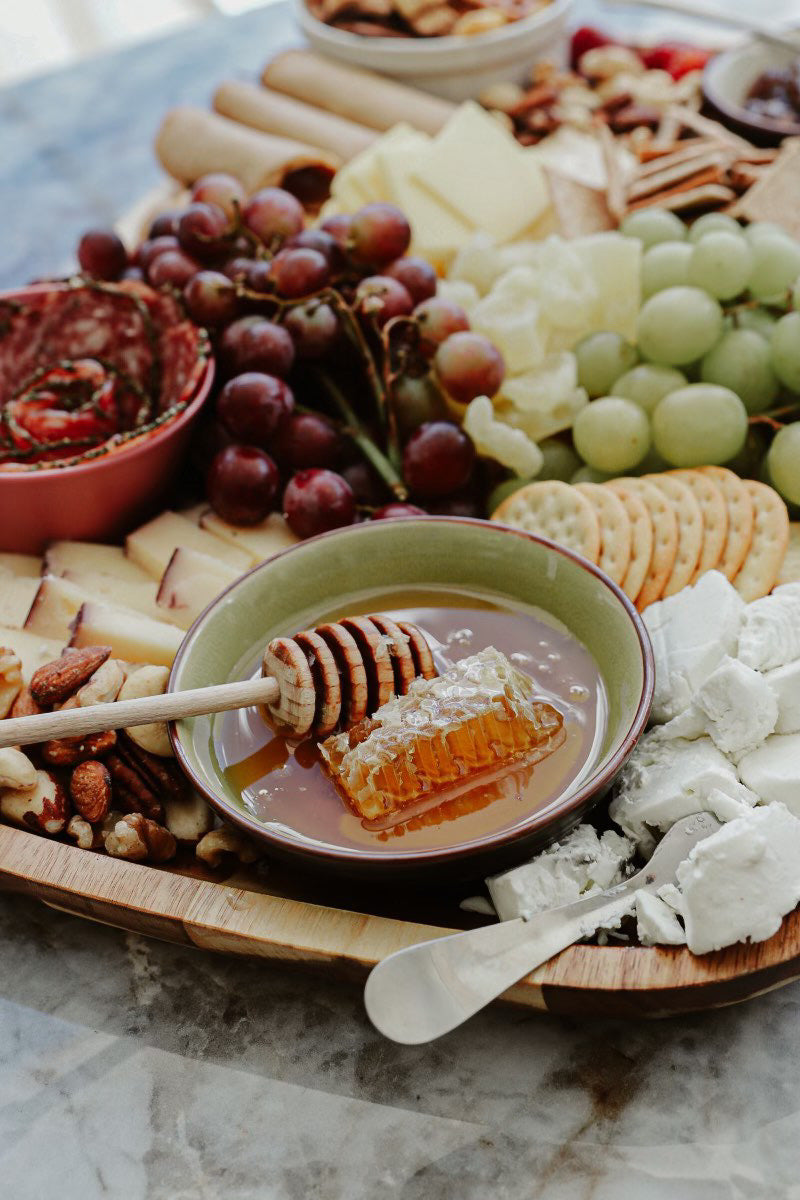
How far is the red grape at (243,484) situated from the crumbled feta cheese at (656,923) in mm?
648

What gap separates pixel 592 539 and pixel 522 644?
0.16 m

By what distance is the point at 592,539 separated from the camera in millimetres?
1111

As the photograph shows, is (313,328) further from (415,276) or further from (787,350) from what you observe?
(787,350)

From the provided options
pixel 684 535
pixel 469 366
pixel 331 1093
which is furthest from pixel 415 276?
pixel 331 1093

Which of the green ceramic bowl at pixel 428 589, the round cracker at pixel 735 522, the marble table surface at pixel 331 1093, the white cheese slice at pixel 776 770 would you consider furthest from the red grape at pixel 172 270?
the white cheese slice at pixel 776 770

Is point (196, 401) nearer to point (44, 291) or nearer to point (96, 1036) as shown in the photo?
point (44, 291)

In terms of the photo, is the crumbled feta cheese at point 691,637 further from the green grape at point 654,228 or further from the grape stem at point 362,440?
the green grape at point 654,228

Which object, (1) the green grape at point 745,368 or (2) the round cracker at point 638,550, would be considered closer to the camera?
(2) the round cracker at point 638,550

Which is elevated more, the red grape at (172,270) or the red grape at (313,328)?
the red grape at (172,270)

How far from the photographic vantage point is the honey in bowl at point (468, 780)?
33.8 inches

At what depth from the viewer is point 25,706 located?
990mm

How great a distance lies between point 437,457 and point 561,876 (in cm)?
56

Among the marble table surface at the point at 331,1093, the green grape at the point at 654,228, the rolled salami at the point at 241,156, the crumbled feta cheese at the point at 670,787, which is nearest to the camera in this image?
the marble table surface at the point at 331,1093

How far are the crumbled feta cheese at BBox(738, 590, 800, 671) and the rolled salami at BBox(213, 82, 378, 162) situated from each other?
1235 mm
